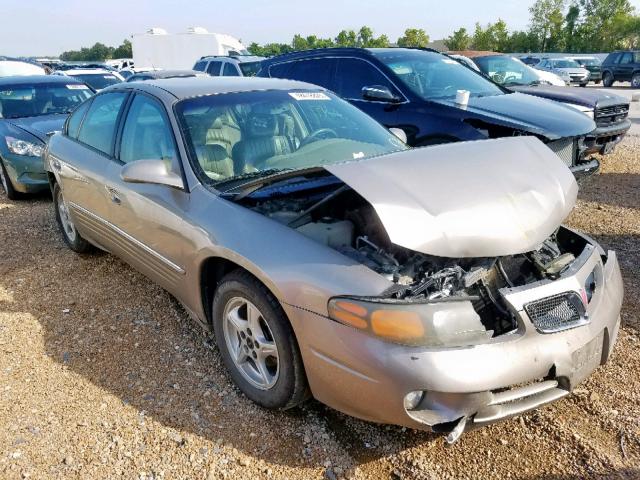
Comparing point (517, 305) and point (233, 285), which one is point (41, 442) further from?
point (517, 305)

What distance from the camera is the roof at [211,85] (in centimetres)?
347

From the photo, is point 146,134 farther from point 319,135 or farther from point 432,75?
point 432,75

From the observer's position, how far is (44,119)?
23.6 ft

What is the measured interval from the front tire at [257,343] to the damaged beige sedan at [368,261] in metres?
0.01

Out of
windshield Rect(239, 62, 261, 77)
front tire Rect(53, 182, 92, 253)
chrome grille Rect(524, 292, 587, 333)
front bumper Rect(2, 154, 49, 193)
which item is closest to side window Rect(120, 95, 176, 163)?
front tire Rect(53, 182, 92, 253)

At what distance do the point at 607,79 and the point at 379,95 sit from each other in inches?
1009

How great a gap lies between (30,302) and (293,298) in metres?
2.61

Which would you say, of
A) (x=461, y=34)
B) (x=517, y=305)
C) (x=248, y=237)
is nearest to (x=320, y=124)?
(x=248, y=237)

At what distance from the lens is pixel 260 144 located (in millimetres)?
3314

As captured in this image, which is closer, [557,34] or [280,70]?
[280,70]

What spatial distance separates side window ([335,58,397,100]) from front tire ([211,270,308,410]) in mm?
4425

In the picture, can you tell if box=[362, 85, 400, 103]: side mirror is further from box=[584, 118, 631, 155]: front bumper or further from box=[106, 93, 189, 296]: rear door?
box=[106, 93, 189, 296]: rear door

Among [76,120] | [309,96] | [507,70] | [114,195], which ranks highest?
[309,96]

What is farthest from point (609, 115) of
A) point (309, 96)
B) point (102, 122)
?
point (102, 122)
